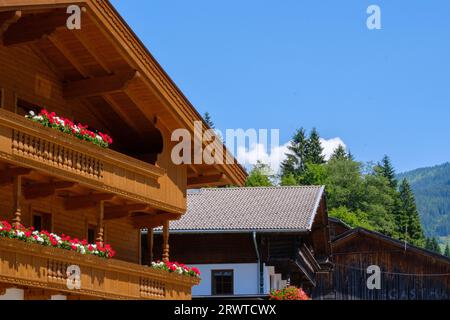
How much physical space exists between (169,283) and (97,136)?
5.10m

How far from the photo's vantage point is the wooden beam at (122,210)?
96.1 ft

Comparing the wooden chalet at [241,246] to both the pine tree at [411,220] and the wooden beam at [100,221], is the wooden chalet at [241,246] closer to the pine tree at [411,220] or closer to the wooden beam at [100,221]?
the wooden beam at [100,221]

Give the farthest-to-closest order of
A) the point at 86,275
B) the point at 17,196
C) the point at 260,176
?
the point at 260,176
the point at 86,275
the point at 17,196

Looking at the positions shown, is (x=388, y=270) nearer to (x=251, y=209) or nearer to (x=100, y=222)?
(x=251, y=209)

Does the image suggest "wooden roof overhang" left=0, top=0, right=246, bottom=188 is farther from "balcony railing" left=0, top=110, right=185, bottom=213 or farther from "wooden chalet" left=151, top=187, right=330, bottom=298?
"wooden chalet" left=151, top=187, right=330, bottom=298

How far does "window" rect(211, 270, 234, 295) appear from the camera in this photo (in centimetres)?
4431

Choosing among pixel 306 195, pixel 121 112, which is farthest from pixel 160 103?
pixel 306 195

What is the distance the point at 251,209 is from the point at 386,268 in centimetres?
2353

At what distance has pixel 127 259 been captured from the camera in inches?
1238

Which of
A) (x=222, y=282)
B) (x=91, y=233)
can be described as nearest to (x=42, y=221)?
(x=91, y=233)

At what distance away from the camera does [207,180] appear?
33.1m

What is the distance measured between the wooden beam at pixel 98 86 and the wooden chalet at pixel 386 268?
41.0 m

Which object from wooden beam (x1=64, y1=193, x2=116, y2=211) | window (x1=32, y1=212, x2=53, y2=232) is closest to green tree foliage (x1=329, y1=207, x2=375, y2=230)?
wooden beam (x1=64, y1=193, x2=116, y2=211)

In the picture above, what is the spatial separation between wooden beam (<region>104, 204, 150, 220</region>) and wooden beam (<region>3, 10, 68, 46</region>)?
5801mm
